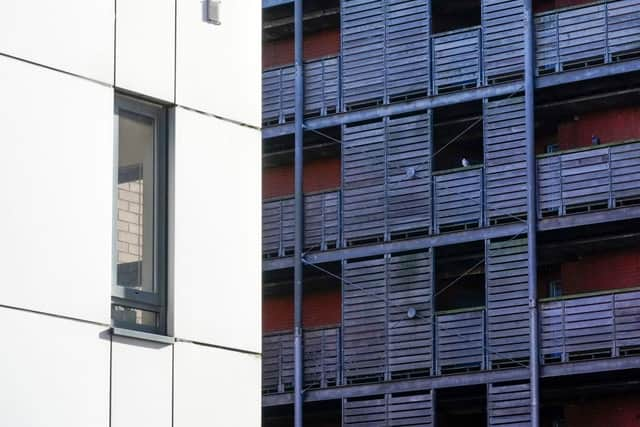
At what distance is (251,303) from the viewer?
15.5 meters

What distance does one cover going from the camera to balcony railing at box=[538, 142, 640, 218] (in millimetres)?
40594

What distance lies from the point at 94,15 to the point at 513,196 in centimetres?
2823

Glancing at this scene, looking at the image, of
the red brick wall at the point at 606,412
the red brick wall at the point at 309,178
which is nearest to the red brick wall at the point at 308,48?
the red brick wall at the point at 309,178

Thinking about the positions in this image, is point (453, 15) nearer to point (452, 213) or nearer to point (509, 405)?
point (452, 213)

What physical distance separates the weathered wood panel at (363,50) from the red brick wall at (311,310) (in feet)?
13.4

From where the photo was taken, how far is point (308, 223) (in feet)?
149

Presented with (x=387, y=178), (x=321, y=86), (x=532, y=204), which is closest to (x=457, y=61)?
(x=387, y=178)

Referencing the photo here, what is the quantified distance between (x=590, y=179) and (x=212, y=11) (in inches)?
1025

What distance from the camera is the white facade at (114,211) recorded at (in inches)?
542

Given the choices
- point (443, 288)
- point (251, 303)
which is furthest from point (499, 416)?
point (251, 303)

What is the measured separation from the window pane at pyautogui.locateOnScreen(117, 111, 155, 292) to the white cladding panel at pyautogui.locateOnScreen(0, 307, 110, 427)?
0.75 meters

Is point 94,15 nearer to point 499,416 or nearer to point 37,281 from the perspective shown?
point 37,281

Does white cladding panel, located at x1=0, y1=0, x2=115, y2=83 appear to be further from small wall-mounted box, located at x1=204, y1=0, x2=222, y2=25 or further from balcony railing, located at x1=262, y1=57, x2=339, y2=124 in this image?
balcony railing, located at x1=262, y1=57, x2=339, y2=124

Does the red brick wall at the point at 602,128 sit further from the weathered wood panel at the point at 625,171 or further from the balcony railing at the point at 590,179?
the weathered wood panel at the point at 625,171
